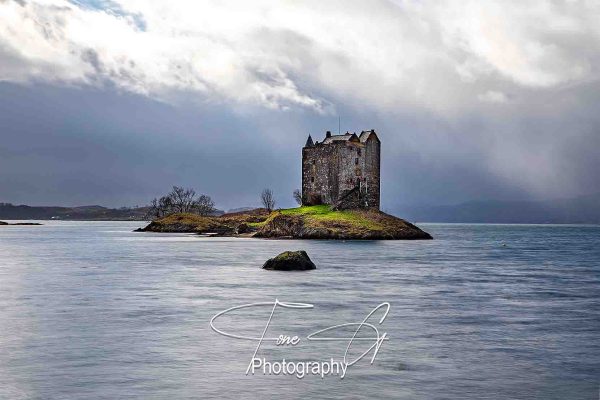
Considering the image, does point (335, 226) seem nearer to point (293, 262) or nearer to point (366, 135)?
point (366, 135)

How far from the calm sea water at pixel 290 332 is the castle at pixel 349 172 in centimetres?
8108

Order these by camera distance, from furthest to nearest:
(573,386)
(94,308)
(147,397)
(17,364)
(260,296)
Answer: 1. (260,296)
2. (94,308)
3. (17,364)
4. (573,386)
5. (147,397)

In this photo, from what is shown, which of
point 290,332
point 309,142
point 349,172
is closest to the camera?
point 290,332

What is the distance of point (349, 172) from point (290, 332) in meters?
111

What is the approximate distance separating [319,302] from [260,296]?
438cm

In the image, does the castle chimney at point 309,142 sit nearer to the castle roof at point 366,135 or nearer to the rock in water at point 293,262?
the castle roof at point 366,135

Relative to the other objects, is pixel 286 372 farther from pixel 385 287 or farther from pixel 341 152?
pixel 341 152

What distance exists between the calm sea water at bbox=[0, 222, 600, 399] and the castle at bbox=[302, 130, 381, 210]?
3192 inches

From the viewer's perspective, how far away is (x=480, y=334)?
83.4 feet

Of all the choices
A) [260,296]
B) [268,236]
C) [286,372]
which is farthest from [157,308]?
[268,236]

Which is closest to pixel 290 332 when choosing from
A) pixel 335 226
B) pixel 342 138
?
pixel 335 226

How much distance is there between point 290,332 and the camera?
25.2 meters

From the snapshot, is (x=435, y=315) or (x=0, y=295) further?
(x=0, y=295)

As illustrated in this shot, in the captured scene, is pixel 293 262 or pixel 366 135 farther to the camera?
pixel 366 135
